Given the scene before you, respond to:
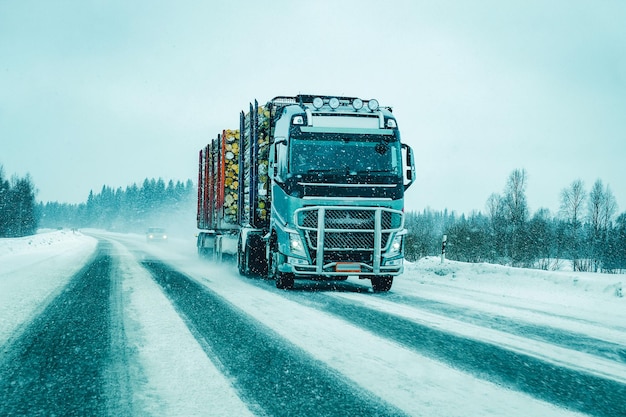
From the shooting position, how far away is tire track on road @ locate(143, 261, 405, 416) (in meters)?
3.09

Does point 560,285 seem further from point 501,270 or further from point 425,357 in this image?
point 425,357

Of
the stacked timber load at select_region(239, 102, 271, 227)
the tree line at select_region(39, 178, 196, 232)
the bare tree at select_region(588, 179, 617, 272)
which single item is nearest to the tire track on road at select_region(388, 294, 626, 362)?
the stacked timber load at select_region(239, 102, 271, 227)

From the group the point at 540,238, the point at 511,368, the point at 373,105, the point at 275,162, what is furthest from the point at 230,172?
the point at 540,238

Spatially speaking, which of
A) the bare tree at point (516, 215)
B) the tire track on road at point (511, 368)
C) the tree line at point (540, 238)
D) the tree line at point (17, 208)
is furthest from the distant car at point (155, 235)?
the tree line at point (17, 208)

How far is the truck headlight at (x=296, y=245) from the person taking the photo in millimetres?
9406

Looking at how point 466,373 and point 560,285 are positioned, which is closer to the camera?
point 466,373

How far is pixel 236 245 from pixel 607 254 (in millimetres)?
51388

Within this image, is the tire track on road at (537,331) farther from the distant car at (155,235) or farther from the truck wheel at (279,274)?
the distant car at (155,235)

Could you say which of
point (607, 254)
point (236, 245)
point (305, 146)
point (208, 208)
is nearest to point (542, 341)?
point (305, 146)

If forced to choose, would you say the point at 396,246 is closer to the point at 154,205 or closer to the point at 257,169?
the point at 257,169

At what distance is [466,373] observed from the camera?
13.2 feet

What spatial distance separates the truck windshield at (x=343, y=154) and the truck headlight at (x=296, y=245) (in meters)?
1.27

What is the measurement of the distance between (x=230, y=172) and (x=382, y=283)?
7330 mm

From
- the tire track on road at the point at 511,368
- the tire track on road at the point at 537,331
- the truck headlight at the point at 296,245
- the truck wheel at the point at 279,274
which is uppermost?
the truck headlight at the point at 296,245
